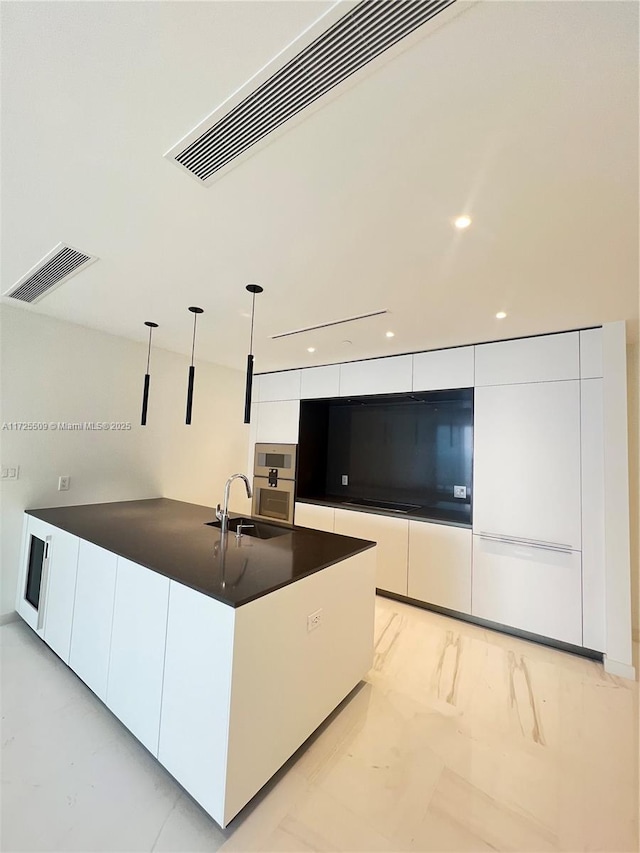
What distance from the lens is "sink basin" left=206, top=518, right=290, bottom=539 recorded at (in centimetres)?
250

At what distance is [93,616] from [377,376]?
119 inches

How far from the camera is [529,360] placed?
2.87m

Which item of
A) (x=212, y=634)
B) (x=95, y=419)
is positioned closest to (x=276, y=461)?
(x=95, y=419)

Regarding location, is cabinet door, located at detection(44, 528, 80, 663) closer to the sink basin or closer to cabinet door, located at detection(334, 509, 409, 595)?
the sink basin

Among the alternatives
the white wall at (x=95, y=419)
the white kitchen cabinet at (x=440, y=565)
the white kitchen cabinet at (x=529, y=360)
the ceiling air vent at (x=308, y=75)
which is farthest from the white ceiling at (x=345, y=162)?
the white kitchen cabinet at (x=440, y=565)

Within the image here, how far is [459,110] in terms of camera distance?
3.36ft

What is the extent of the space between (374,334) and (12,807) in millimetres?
3308

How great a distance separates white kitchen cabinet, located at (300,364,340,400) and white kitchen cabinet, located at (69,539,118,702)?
270 cm

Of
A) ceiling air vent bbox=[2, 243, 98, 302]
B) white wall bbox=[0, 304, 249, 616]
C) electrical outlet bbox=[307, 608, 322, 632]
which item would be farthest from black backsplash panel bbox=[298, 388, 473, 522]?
ceiling air vent bbox=[2, 243, 98, 302]

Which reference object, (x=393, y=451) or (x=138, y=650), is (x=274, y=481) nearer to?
(x=393, y=451)

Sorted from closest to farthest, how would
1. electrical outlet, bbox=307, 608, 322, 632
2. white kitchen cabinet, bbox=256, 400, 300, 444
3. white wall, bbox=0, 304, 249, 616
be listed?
1. electrical outlet, bbox=307, 608, 322, 632
2. white wall, bbox=0, 304, 249, 616
3. white kitchen cabinet, bbox=256, 400, 300, 444

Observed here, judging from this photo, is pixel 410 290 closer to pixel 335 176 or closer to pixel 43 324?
pixel 335 176

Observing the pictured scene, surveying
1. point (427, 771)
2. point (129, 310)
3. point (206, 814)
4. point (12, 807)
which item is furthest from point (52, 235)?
point (427, 771)

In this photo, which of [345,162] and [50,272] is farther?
[50,272]
